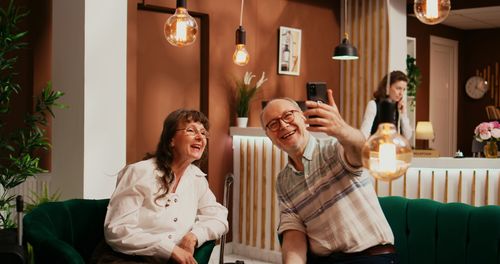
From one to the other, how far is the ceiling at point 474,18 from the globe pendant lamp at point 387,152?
864cm

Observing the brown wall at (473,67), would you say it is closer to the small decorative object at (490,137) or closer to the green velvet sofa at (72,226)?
the small decorative object at (490,137)

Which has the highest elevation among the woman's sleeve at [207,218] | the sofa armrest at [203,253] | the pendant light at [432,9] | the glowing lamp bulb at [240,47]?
the glowing lamp bulb at [240,47]

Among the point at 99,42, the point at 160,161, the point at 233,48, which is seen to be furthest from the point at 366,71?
the point at 160,161

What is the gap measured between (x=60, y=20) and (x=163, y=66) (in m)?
1.38

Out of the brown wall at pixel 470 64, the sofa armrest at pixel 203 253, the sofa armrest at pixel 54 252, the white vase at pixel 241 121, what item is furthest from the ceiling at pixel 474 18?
the sofa armrest at pixel 54 252

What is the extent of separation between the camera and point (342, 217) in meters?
2.82

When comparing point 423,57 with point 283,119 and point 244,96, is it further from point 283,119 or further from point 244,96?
point 283,119

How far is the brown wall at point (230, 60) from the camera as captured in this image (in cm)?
619

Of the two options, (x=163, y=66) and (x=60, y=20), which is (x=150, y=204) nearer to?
(x=60, y=20)

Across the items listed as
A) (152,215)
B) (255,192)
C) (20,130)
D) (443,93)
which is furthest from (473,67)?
(152,215)

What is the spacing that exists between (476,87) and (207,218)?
9.52m

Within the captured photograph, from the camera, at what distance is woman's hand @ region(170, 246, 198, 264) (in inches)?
132

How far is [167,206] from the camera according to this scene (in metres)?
3.49

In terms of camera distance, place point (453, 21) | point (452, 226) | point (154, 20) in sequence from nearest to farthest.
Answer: point (452, 226), point (154, 20), point (453, 21)
